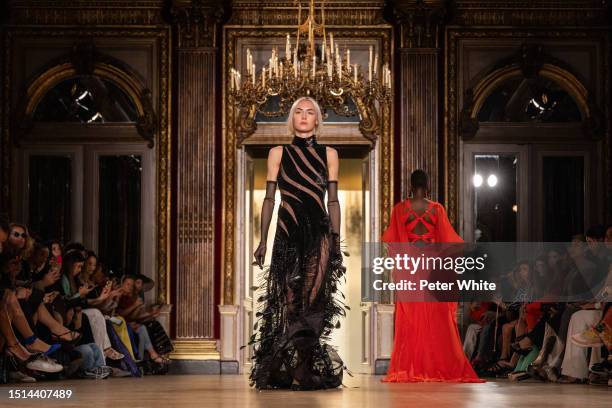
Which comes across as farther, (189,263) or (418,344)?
(189,263)

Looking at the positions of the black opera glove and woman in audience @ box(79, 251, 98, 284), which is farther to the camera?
woman in audience @ box(79, 251, 98, 284)

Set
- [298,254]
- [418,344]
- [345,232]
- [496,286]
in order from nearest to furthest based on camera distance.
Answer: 1. [298,254]
2. [418,344]
3. [496,286]
4. [345,232]

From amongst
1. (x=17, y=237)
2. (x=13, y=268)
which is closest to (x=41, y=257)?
(x=17, y=237)

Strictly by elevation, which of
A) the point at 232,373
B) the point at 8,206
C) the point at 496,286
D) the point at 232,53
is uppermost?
the point at 232,53

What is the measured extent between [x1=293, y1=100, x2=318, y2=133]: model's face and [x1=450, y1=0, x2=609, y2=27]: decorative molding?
5265mm

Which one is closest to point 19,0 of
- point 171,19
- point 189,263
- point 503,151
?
point 171,19

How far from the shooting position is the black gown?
845 centimetres

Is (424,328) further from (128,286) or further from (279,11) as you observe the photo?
(279,11)

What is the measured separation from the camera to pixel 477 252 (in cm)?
1352

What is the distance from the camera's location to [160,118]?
1347 cm

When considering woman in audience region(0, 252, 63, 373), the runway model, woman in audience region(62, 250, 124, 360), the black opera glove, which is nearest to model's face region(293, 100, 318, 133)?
the runway model

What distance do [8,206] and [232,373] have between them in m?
3.08

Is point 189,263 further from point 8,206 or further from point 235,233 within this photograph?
point 8,206

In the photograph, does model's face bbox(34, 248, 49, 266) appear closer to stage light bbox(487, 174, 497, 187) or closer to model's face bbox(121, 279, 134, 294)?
model's face bbox(121, 279, 134, 294)
